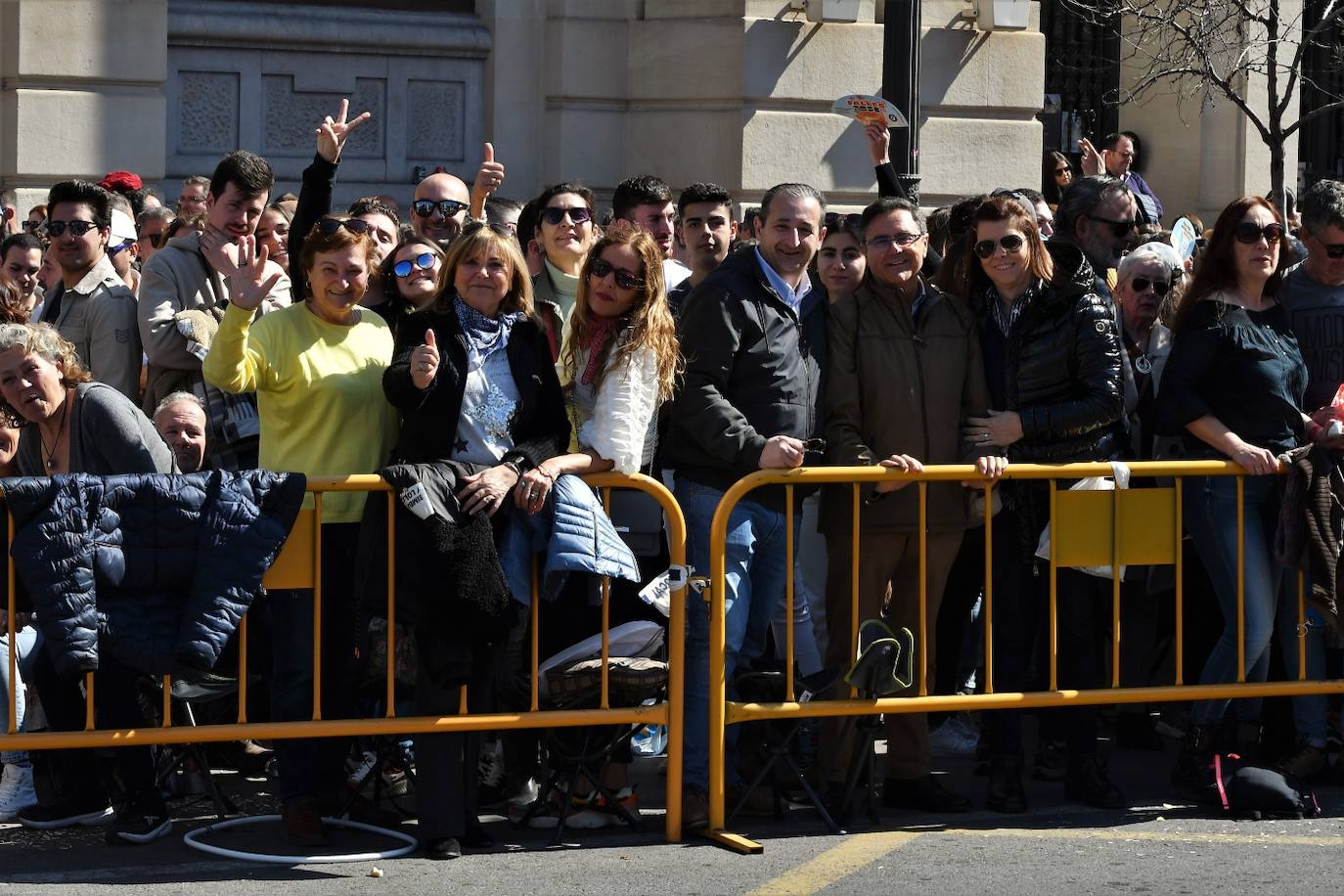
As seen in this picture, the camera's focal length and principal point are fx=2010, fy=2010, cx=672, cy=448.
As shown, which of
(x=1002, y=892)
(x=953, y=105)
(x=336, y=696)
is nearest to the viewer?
(x=1002, y=892)

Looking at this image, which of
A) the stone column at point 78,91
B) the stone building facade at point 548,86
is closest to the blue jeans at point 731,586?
the stone column at point 78,91

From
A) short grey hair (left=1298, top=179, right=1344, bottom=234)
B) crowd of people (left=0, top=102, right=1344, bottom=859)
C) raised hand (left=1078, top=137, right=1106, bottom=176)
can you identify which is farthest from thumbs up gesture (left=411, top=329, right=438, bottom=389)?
raised hand (left=1078, top=137, right=1106, bottom=176)

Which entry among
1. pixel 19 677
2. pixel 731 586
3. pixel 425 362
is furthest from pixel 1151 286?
pixel 19 677

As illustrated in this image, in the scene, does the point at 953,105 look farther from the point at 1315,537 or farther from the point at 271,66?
the point at 1315,537

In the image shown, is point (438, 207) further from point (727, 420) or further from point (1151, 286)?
point (1151, 286)

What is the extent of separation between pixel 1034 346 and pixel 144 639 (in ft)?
10.1

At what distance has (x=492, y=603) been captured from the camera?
6059 mm

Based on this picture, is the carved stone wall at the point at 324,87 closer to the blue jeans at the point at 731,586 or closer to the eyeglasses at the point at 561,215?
A: the eyeglasses at the point at 561,215

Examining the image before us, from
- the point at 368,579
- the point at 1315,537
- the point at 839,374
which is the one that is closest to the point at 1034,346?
the point at 839,374

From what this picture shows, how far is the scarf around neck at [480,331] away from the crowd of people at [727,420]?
0.04ft

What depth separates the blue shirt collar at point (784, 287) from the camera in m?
6.69

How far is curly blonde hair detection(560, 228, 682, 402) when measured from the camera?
21.0ft

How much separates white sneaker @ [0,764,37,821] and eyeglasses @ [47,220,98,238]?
7.06 ft

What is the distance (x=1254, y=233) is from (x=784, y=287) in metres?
1.74
